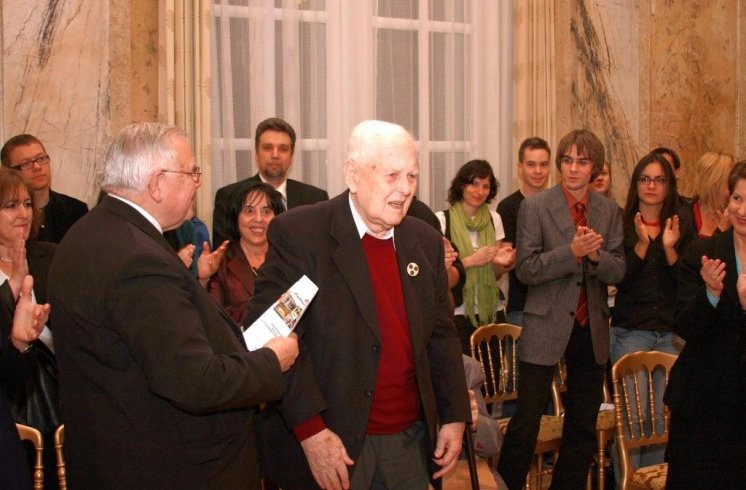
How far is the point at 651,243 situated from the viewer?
5387mm

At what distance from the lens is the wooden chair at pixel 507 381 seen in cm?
507

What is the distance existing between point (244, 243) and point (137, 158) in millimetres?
2306

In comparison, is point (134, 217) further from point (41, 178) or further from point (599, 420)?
point (599, 420)

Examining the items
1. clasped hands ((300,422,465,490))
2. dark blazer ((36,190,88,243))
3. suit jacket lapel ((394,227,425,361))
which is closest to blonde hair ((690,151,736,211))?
suit jacket lapel ((394,227,425,361))

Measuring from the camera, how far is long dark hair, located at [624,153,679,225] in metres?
5.43

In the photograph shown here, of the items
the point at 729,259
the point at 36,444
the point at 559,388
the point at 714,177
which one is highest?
the point at 714,177

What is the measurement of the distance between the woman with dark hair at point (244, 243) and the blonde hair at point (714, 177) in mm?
2567

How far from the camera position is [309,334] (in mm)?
2967

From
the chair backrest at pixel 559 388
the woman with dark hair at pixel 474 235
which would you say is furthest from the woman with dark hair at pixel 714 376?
the woman with dark hair at pixel 474 235

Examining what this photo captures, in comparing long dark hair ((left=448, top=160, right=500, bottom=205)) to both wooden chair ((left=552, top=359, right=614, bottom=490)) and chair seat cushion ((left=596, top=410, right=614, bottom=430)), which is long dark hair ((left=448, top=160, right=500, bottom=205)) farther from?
chair seat cushion ((left=596, top=410, right=614, bottom=430))

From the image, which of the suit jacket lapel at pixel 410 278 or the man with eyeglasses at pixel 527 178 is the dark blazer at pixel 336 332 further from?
the man with eyeglasses at pixel 527 178

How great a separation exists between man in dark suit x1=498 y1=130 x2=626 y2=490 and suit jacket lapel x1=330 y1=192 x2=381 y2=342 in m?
2.15

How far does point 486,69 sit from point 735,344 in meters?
3.73

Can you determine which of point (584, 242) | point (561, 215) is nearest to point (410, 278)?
point (584, 242)
